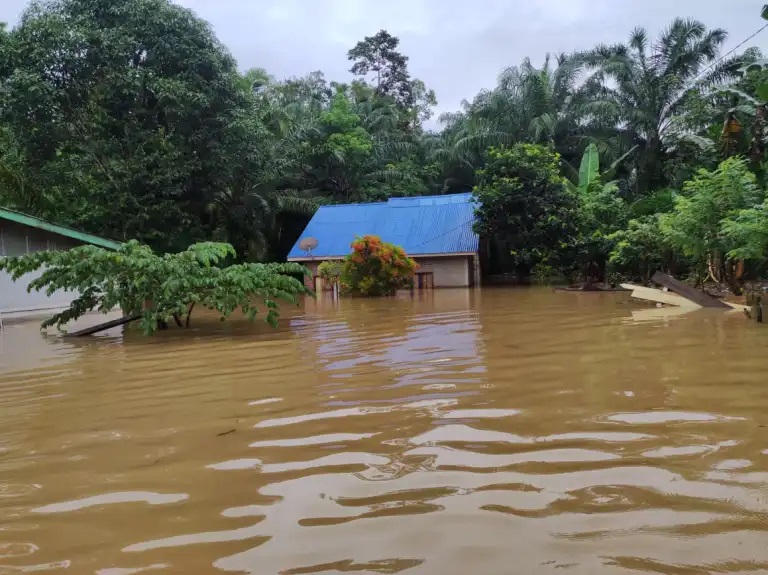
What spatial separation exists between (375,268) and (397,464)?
53.4 feet

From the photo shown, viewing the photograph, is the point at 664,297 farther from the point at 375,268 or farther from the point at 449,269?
the point at 449,269

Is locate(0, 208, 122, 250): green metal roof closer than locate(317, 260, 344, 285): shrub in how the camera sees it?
Yes

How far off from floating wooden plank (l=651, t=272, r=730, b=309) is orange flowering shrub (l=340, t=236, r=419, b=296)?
8.23 meters

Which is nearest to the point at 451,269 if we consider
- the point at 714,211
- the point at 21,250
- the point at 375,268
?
the point at 375,268

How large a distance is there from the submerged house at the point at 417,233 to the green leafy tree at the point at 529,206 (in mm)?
1367

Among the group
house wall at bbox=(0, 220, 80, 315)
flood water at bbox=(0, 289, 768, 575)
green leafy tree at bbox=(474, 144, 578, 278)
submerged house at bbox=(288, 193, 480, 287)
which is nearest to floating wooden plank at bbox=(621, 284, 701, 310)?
flood water at bbox=(0, 289, 768, 575)

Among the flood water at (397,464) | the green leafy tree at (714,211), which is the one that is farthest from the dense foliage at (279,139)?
the flood water at (397,464)

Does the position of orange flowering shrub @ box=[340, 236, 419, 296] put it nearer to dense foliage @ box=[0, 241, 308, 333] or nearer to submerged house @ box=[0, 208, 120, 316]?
submerged house @ box=[0, 208, 120, 316]

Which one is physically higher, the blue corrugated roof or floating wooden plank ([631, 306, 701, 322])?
the blue corrugated roof

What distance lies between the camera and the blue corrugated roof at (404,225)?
25203 millimetres

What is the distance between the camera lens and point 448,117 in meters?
35.6

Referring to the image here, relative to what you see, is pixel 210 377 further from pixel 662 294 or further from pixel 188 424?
pixel 662 294

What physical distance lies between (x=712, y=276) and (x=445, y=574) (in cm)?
1410

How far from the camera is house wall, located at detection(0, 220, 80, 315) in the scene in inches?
626
